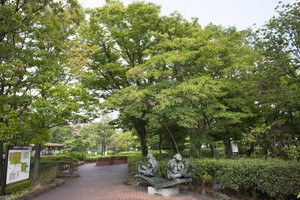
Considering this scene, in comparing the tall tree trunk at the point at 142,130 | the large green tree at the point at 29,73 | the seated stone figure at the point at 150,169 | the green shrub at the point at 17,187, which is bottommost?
the green shrub at the point at 17,187

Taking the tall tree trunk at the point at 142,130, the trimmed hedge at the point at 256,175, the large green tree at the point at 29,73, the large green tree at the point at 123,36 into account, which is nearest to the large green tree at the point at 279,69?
the trimmed hedge at the point at 256,175

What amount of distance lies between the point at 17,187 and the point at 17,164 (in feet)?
2.98

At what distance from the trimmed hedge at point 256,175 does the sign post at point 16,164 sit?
7547mm

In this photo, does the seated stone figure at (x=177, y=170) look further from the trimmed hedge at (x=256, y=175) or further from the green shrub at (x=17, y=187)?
the green shrub at (x=17, y=187)

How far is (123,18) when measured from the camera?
1161 centimetres

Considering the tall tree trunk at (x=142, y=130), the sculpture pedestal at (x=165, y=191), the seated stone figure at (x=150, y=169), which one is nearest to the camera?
the sculpture pedestal at (x=165, y=191)

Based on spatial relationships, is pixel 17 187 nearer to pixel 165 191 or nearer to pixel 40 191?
pixel 40 191

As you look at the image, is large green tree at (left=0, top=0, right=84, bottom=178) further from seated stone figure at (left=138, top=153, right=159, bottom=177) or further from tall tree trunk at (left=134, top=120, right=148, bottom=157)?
tall tree trunk at (left=134, top=120, right=148, bottom=157)

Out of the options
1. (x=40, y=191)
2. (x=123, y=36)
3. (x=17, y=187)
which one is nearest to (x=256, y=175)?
(x=40, y=191)

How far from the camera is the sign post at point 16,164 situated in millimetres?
7188

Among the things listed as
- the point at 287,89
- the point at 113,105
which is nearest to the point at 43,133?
the point at 113,105

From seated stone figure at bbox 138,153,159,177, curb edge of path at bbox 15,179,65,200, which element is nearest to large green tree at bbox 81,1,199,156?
seated stone figure at bbox 138,153,159,177

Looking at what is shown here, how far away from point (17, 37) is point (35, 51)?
87.0 inches

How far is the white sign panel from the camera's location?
288 inches
